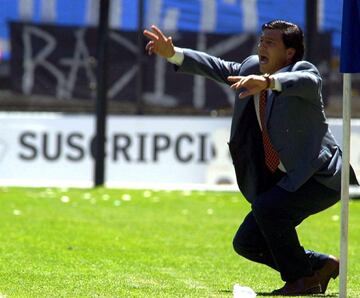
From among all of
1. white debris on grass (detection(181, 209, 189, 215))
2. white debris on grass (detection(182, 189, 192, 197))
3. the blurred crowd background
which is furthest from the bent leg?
the blurred crowd background

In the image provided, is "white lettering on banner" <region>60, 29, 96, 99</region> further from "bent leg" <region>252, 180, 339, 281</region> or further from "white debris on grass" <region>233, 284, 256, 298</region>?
"white debris on grass" <region>233, 284, 256, 298</region>

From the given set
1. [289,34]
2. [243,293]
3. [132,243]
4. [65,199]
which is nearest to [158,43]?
[289,34]

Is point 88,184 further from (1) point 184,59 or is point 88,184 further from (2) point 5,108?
(1) point 184,59

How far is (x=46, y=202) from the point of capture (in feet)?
53.3

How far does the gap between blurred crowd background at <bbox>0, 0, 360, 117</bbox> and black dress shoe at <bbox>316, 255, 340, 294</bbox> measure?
38.6 feet

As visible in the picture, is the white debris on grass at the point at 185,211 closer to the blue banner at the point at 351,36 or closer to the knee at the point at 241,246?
the knee at the point at 241,246

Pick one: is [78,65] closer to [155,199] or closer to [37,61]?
[37,61]

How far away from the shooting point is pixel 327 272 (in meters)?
8.26

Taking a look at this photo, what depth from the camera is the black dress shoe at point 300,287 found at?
7.93 metres

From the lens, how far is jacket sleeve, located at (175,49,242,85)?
8.15 m

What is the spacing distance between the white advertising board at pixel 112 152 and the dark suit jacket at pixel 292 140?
1123 centimetres

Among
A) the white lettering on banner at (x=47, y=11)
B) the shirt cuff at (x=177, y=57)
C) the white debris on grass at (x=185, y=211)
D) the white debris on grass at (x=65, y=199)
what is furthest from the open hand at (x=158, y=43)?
the white lettering on banner at (x=47, y=11)

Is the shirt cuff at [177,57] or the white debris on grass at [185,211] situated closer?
the shirt cuff at [177,57]

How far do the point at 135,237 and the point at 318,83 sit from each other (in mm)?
4959
